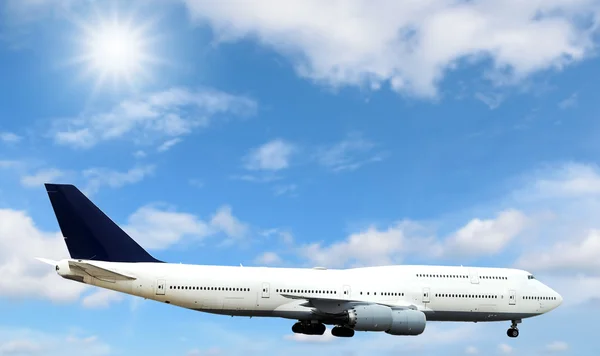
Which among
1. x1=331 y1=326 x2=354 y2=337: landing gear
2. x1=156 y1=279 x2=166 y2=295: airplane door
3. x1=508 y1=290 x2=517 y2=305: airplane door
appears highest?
x1=508 y1=290 x2=517 y2=305: airplane door

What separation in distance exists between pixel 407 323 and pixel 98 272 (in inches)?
661

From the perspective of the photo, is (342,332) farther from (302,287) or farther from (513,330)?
(513,330)

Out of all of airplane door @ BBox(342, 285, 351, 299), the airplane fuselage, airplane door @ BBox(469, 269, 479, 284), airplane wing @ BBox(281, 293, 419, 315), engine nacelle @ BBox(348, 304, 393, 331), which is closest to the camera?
engine nacelle @ BBox(348, 304, 393, 331)

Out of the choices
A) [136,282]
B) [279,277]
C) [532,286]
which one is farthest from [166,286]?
[532,286]

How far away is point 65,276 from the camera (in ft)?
109

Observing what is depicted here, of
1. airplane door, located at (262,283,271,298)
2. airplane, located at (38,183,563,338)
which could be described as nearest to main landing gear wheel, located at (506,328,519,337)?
airplane, located at (38,183,563,338)

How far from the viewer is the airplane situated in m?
34.3

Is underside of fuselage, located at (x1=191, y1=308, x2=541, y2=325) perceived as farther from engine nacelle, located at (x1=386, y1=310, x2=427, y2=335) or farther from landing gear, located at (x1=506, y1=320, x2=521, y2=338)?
engine nacelle, located at (x1=386, y1=310, x2=427, y2=335)

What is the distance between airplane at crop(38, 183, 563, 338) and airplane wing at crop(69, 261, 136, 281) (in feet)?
0.17

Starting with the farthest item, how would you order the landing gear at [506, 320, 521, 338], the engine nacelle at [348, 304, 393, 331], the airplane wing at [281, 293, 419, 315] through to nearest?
the landing gear at [506, 320, 521, 338]
the airplane wing at [281, 293, 419, 315]
the engine nacelle at [348, 304, 393, 331]

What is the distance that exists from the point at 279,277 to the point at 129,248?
336 inches

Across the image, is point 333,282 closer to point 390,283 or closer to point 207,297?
point 390,283

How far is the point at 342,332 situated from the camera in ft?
122

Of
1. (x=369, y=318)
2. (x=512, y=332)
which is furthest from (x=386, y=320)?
(x=512, y=332)
